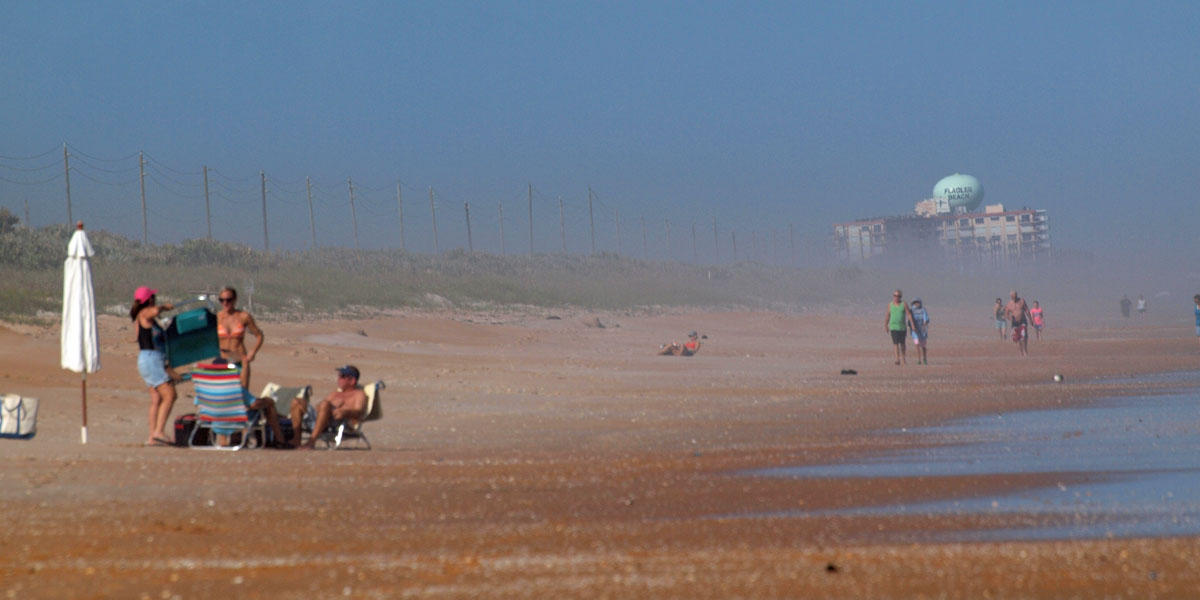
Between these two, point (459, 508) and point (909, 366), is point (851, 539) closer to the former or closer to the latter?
point (459, 508)

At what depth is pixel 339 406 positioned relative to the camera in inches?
502

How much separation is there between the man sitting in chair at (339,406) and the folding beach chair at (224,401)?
483 mm

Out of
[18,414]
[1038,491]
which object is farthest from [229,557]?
[18,414]

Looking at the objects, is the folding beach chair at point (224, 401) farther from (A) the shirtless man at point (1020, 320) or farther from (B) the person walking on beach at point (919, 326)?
(A) the shirtless man at point (1020, 320)

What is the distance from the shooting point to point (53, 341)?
2272 centimetres

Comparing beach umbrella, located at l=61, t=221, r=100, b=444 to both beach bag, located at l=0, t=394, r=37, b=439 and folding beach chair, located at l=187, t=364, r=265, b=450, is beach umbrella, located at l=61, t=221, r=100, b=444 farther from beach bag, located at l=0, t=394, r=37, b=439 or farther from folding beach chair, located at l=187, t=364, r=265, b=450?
folding beach chair, located at l=187, t=364, r=265, b=450

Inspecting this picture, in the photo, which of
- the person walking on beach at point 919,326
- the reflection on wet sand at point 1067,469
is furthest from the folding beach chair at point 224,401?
the person walking on beach at point 919,326

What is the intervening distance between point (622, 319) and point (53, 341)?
107 ft

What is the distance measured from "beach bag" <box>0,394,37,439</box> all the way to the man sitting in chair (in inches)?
92.8

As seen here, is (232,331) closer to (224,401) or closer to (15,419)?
(224,401)

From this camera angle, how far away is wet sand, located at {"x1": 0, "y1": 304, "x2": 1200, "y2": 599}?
20.9ft

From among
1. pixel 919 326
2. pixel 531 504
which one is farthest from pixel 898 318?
pixel 531 504

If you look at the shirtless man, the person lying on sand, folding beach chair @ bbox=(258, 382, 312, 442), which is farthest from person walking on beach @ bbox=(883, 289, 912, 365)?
folding beach chair @ bbox=(258, 382, 312, 442)

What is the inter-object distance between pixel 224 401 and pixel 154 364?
97cm
